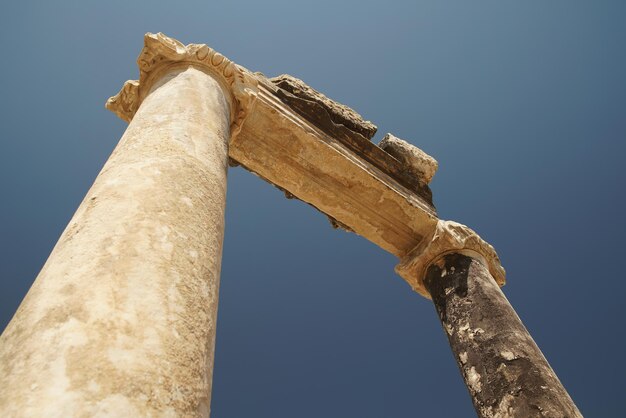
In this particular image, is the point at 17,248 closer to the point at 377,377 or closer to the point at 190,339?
the point at 377,377

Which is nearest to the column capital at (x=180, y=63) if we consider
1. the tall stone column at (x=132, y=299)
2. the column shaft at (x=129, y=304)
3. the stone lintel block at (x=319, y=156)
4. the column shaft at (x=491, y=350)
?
the stone lintel block at (x=319, y=156)

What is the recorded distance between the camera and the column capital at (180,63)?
5.69 meters

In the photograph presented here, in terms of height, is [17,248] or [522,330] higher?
[17,248]

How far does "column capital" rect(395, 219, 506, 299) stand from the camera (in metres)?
7.36

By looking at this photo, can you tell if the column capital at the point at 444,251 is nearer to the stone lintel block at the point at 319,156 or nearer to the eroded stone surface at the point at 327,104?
the stone lintel block at the point at 319,156

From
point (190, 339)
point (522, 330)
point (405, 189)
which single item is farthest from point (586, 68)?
point (190, 339)

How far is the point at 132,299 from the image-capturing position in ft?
7.53

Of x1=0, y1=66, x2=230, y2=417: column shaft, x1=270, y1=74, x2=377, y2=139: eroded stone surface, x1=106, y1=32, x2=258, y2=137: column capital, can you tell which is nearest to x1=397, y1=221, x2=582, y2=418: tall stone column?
x1=270, y1=74, x2=377, y2=139: eroded stone surface

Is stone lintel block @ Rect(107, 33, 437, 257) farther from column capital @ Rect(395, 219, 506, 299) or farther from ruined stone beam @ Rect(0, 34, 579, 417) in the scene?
column capital @ Rect(395, 219, 506, 299)

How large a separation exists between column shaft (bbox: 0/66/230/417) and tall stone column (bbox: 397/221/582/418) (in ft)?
12.6

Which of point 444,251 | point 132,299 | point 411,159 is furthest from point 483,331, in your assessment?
point 132,299

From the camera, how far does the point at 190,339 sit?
2.37 metres

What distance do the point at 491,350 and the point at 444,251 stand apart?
1.99 m

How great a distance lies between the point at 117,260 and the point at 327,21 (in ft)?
81.1
